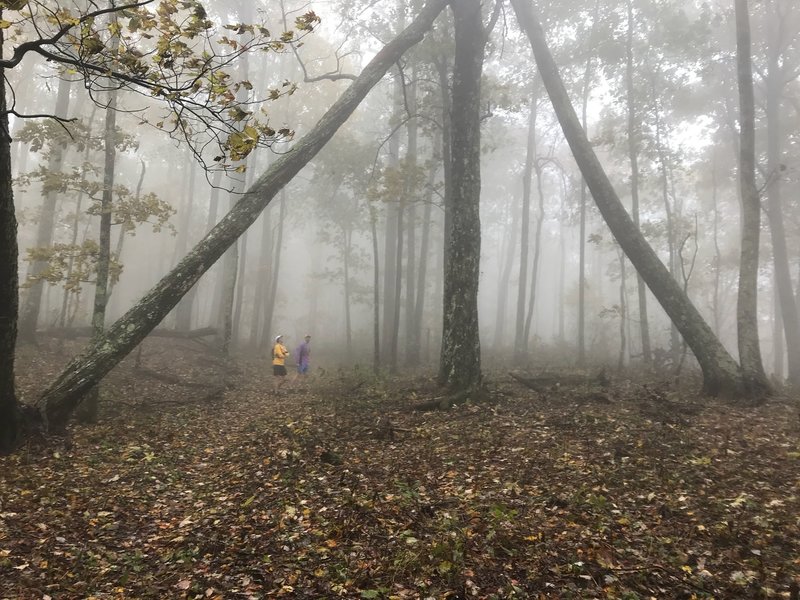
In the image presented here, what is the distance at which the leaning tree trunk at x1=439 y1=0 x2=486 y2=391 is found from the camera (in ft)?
31.7

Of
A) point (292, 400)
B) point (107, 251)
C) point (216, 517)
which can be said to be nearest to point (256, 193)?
point (107, 251)

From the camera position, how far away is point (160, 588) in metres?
3.89

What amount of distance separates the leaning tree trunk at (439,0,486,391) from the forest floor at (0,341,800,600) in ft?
3.84

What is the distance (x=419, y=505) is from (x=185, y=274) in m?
5.71

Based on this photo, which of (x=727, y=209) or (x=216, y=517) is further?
(x=727, y=209)

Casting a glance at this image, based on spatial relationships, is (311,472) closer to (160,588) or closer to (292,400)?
(160,588)

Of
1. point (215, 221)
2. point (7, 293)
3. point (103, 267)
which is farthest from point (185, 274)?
point (215, 221)

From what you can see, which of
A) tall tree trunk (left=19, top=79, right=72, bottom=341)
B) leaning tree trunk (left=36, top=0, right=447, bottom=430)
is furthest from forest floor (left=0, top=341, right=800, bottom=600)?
tall tree trunk (left=19, top=79, right=72, bottom=341)

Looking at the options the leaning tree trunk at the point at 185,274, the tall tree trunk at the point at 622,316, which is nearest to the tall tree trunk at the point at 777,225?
the tall tree trunk at the point at 622,316

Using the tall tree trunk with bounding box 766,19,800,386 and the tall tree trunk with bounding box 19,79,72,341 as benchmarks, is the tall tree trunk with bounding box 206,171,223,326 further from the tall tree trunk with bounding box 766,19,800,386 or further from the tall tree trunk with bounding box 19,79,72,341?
the tall tree trunk with bounding box 766,19,800,386

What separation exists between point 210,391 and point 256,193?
222 inches

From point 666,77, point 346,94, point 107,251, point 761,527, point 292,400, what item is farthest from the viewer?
point 666,77

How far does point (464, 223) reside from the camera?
1006 centimetres

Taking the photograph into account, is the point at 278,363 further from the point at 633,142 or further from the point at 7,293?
the point at 633,142
